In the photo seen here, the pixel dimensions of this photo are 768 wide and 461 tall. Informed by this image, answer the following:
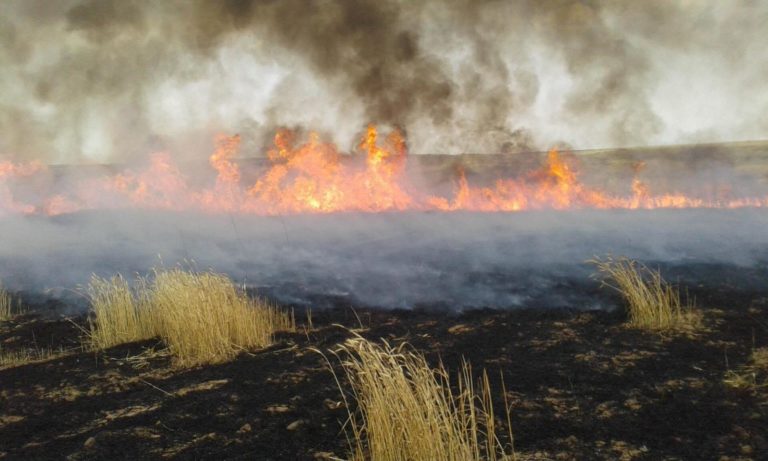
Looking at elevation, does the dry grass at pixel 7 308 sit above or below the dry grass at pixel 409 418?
above

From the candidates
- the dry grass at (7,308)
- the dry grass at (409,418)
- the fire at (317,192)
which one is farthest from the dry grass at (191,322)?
the fire at (317,192)

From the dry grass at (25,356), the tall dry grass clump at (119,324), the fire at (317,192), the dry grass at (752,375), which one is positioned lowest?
the dry grass at (752,375)

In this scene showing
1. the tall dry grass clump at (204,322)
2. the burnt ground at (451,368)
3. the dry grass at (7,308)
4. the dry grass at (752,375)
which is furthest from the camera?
the dry grass at (7,308)

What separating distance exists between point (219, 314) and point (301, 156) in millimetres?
19134

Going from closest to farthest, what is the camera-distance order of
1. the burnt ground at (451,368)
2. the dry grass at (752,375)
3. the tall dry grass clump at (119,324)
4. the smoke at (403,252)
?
the burnt ground at (451,368)
the dry grass at (752,375)
the tall dry grass clump at (119,324)
the smoke at (403,252)

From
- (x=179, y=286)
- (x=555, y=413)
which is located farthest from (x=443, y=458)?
(x=179, y=286)

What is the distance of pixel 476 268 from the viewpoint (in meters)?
13.2

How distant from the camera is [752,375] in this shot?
5.48 meters

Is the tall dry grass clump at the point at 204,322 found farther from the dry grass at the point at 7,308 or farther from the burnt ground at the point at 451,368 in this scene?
the dry grass at the point at 7,308

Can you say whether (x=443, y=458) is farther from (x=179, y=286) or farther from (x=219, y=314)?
(x=179, y=286)

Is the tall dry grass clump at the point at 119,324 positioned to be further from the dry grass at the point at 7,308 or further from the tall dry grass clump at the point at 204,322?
the dry grass at the point at 7,308

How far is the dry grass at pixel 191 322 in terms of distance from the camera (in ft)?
23.4

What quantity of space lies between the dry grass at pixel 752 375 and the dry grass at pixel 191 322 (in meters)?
5.63

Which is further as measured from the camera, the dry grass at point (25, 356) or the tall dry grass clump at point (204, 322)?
the dry grass at point (25, 356)
